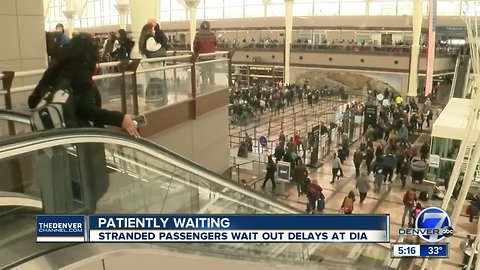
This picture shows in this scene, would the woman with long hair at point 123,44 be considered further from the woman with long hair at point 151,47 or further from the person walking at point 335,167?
the person walking at point 335,167

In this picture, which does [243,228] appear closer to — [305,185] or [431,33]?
[305,185]

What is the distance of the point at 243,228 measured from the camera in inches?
133

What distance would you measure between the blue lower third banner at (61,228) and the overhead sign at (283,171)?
10544 millimetres

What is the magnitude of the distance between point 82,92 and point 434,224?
347 cm

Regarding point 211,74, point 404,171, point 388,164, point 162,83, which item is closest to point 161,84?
point 162,83

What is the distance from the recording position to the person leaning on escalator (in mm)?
2988

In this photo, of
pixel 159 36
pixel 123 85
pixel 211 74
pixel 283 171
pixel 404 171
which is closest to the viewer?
pixel 123 85

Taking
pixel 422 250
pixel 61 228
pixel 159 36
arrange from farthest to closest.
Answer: pixel 159 36 < pixel 422 250 < pixel 61 228

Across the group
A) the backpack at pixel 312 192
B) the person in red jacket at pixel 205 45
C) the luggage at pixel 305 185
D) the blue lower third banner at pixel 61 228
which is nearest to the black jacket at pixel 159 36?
the person in red jacket at pixel 205 45

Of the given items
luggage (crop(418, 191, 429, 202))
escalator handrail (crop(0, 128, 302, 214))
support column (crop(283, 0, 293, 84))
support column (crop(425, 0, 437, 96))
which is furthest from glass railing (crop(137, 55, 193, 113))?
support column (crop(283, 0, 293, 84))

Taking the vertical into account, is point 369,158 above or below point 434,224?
below

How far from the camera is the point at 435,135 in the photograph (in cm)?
1407

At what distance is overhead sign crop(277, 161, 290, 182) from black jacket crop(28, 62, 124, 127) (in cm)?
1037

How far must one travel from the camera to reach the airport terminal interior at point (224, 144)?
2994 millimetres
